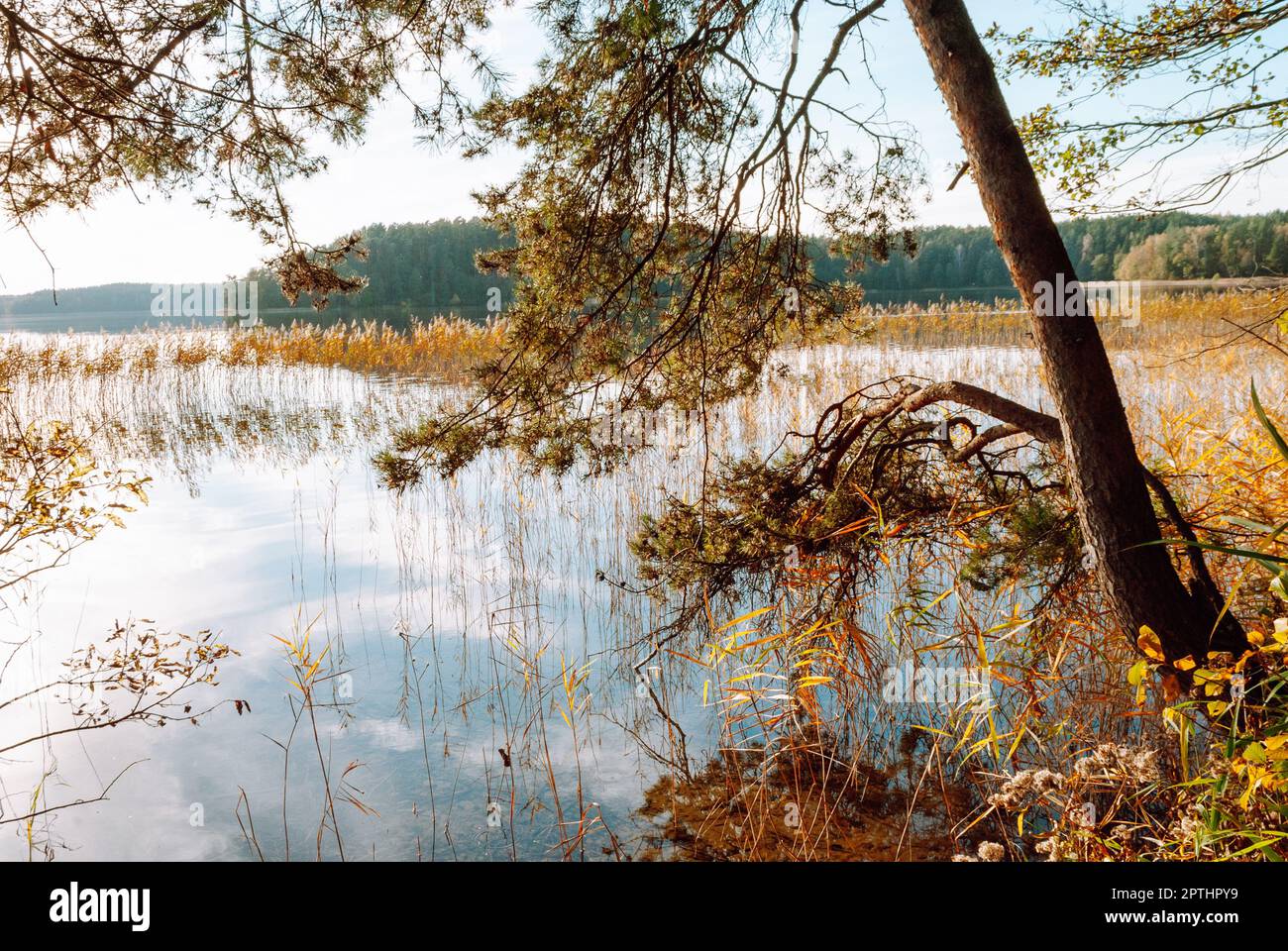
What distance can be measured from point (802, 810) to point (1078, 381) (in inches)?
67.6

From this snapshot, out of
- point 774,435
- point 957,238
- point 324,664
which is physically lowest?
point 324,664

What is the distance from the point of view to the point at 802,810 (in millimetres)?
2812

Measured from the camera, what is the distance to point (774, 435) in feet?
24.8

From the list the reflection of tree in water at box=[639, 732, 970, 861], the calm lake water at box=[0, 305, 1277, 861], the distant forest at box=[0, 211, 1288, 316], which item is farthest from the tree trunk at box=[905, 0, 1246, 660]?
the distant forest at box=[0, 211, 1288, 316]

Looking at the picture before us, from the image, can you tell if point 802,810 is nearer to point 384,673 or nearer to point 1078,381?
point 1078,381

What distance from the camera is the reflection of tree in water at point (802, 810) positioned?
2.62m

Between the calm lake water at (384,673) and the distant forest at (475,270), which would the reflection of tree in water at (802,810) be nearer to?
the calm lake water at (384,673)

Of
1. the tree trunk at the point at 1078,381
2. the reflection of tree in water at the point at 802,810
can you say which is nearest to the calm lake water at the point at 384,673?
the reflection of tree in water at the point at 802,810

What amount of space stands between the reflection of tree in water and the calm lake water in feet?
0.22

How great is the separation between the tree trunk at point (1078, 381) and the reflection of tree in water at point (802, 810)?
935 mm

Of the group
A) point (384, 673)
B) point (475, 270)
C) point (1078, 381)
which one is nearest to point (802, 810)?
point (1078, 381)
